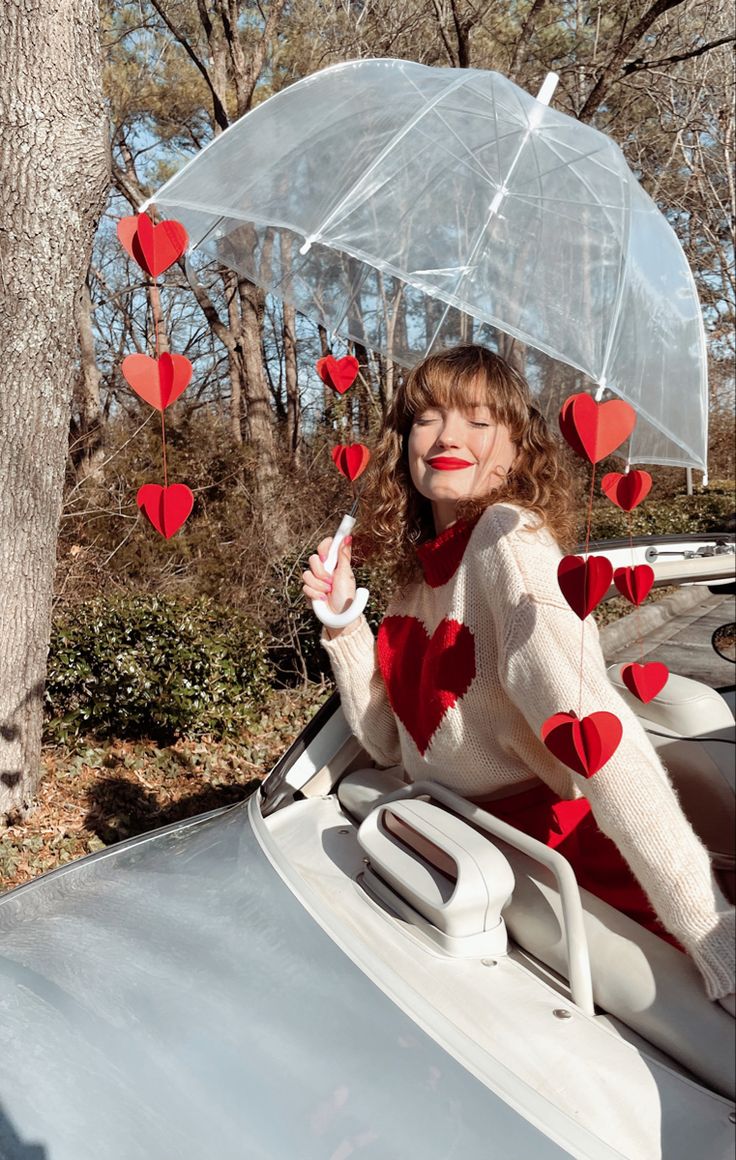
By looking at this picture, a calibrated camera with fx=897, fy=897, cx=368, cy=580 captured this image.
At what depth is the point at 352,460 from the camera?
234cm

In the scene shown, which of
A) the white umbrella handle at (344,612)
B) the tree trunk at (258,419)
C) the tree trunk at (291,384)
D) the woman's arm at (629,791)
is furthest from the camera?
the tree trunk at (291,384)

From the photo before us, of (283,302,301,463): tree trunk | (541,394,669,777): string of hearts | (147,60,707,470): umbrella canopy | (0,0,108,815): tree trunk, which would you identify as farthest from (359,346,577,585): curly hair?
(283,302,301,463): tree trunk

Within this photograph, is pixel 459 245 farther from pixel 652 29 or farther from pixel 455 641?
pixel 652 29

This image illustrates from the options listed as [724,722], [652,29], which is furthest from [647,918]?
[652,29]

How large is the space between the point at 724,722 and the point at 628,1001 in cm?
74

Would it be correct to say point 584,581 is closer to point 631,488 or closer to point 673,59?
point 631,488

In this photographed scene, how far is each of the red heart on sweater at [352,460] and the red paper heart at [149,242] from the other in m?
0.62

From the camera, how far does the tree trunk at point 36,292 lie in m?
3.43

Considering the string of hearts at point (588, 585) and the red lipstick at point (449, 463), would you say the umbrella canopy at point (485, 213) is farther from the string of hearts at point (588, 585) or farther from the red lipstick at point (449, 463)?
the string of hearts at point (588, 585)

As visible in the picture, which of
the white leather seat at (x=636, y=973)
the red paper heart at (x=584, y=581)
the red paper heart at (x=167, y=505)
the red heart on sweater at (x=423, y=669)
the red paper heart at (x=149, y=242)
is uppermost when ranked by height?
the red paper heart at (x=149, y=242)

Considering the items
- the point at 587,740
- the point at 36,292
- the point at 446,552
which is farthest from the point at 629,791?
the point at 36,292

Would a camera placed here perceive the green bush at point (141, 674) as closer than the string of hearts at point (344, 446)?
No

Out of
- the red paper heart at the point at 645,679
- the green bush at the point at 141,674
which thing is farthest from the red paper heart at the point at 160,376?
the green bush at the point at 141,674

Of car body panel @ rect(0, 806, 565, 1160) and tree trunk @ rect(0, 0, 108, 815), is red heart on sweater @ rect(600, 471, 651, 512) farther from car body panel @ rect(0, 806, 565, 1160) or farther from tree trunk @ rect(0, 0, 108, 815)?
tree trunk @ rect(0, 0, 108, 815)
